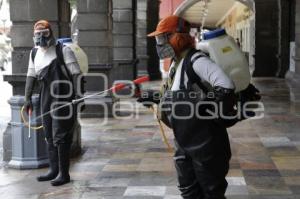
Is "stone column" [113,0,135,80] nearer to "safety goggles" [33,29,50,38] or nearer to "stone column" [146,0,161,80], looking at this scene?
"stone column" [146,0,161,80]

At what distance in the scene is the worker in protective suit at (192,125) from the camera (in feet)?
14.7

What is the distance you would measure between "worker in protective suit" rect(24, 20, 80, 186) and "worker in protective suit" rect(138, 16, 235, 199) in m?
2.56

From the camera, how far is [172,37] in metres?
4.57

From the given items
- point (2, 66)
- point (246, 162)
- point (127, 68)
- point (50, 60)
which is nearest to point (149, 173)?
point (246, 162)

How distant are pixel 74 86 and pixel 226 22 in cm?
4954

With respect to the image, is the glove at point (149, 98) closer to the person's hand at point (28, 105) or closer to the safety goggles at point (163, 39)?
the safety goggles at point (163, 39)

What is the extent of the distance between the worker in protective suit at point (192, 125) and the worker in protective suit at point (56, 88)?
8.38 ft

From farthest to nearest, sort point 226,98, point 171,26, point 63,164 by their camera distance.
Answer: point 63,164, point 171,26, point 226,98

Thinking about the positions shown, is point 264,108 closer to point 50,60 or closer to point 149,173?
point 149,173

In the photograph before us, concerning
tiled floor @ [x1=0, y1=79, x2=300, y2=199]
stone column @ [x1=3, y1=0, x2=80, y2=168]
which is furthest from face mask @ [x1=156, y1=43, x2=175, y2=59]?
stone column @ [x1=3, y1=0, x2=80, y2=168]

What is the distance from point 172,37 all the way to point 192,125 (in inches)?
28.0

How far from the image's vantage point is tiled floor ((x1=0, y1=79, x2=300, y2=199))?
6.54m

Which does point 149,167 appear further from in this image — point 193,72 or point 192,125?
point 193,72

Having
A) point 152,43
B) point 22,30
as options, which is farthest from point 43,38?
point 152,43
